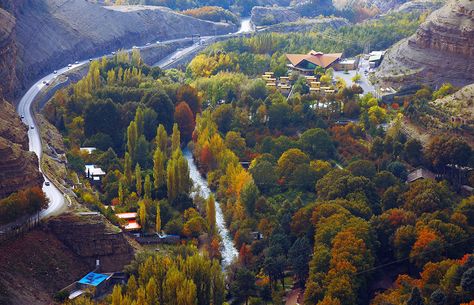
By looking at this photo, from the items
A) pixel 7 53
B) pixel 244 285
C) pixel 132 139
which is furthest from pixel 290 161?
pixel 7 53

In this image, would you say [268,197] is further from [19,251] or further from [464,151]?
[19,251]

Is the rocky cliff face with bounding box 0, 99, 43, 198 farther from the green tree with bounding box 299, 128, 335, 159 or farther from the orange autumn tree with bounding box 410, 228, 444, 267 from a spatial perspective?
the orange autumn tree with bounding box 410, 228, 444, 267

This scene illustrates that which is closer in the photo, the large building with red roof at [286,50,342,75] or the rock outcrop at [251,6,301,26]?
the large building with red roof at [286,50,342,75]

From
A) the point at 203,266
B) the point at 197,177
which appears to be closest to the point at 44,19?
the point at 197,177

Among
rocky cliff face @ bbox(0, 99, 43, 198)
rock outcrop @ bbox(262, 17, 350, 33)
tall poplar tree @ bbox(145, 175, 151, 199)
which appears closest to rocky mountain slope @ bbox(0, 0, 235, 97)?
rock outcrop @ bbox(262, 17, 350, 33)

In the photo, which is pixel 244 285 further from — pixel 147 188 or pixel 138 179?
pixel 138 179
